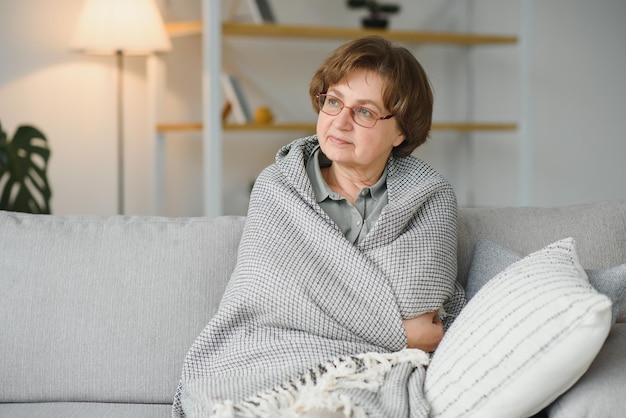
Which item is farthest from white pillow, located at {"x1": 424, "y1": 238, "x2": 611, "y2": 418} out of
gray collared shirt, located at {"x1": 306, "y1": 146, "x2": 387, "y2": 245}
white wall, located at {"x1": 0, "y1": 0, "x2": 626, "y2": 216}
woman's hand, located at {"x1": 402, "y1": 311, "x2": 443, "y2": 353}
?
white wall, located at {"x1": 0, "y1": 0, "x2": 626, "y2": 216}

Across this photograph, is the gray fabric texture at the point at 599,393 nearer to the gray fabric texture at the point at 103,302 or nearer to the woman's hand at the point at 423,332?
the woman's hand at the point at 423,332

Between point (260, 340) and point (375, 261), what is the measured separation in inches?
10.7

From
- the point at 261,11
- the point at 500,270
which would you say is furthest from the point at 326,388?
the point at 261,11

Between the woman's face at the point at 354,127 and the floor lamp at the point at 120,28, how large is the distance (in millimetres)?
1829

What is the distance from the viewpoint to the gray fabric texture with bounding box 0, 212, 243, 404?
6.12 ft

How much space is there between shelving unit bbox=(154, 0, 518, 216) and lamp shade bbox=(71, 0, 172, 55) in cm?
20

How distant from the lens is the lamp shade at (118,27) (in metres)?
3.57

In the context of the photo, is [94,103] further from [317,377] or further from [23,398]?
[317,377]

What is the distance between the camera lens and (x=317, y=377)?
1.65m

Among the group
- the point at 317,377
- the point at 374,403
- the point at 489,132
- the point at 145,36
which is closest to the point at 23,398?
the point at 317,377

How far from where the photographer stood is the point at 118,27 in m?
3.57

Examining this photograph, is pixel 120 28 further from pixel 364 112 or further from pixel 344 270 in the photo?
pixel 344 270

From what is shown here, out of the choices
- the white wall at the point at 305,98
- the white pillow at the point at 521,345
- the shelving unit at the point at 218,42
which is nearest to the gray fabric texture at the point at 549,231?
the white pillow at the point at 521,345

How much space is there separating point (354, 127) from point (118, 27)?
1.90 m
